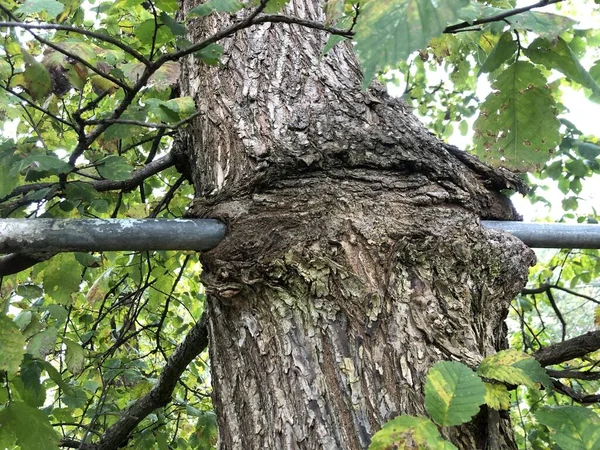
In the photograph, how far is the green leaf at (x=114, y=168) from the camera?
1.10 meters

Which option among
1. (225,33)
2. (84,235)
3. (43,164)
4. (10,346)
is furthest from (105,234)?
(225,33)

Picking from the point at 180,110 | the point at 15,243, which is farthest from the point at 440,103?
the point at 15,243

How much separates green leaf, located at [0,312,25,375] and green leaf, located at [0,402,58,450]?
0.16 m

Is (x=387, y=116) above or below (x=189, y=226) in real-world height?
above

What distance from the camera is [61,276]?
157 cm

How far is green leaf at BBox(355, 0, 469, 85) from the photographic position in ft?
1.76

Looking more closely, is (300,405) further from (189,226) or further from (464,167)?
(464,167)

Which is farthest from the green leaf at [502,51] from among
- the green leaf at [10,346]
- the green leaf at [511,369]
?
the green leaf at [10,346]

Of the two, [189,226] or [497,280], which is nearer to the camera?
[189,226]

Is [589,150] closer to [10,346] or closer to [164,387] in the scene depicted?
[164,387]

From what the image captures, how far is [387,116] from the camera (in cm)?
130

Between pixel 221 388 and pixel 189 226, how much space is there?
1.21 ft

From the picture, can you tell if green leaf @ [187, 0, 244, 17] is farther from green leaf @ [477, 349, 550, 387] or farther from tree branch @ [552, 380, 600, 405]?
tree branch @ [552, 380, 600, 405]

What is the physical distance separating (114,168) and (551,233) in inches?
41.3
